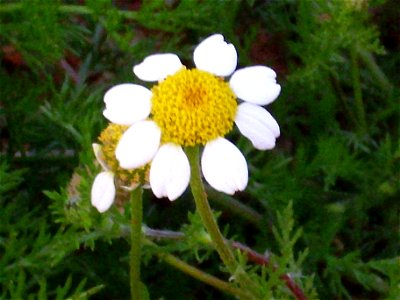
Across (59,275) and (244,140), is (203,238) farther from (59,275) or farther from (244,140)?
(59,275)

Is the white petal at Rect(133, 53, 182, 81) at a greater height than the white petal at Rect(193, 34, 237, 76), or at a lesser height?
lesser

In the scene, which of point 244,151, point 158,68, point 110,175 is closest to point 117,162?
point 110,175

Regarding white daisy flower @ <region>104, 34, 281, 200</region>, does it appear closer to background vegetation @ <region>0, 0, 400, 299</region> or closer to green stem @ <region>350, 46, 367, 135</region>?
background vegetation @ <region>0, 0, 400, 299</region>

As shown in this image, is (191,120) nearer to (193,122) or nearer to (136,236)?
(193,122)

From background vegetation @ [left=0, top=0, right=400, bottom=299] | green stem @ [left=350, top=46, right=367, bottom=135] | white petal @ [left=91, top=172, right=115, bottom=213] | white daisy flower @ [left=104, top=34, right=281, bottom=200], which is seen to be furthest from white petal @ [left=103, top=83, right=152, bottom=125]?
green stem @ [left=350, top=46, right=367, bottom=135]

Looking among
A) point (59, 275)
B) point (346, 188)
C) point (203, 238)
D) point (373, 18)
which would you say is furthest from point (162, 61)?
point (373, 18)

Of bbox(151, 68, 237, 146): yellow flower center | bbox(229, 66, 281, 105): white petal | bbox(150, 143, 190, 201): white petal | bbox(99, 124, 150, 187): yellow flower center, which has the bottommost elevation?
bbox(99, 124, 150, 187): yellow flower center

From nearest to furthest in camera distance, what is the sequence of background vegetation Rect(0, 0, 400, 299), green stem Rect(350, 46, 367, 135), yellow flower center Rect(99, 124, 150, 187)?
1. yellow flower center Rect(99, 124, 150, 187)
2. background vegetation Rect(0, 0, 400, 299)
3. green stem Rect(350, 46, 367, 135)
